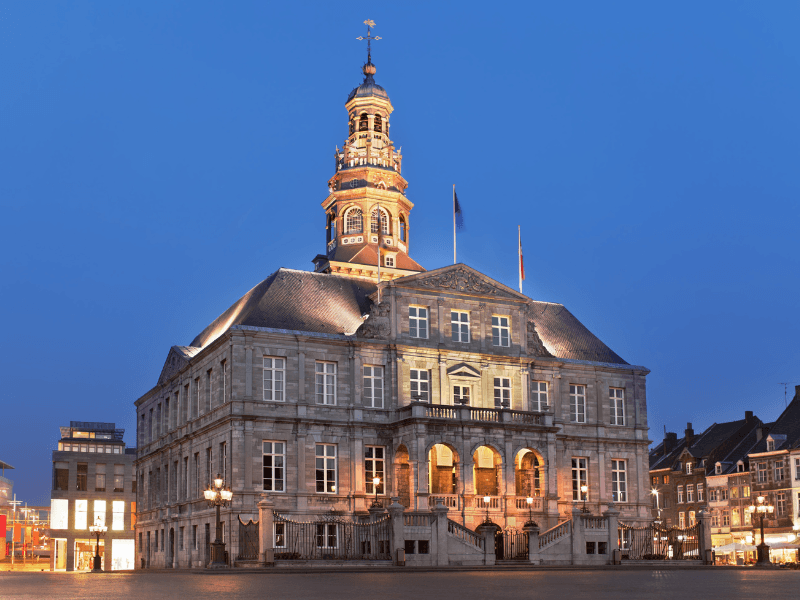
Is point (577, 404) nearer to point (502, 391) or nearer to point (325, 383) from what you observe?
point (502, 391)

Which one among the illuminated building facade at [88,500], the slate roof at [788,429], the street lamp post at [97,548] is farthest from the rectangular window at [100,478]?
the slate roof at [788,429]

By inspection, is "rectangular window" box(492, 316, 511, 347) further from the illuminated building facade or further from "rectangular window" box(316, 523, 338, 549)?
the illuminated building facade

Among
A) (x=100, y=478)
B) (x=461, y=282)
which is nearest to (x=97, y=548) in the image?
(x=461, y=282)

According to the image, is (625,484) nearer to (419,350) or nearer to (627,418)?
(627,418)

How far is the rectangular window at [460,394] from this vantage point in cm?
5519

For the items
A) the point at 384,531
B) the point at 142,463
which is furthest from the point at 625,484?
the point at 142,463

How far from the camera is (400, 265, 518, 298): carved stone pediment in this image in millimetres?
55875

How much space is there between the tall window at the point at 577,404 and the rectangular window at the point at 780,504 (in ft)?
107

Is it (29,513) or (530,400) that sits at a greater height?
(530,400)

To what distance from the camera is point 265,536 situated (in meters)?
41.2

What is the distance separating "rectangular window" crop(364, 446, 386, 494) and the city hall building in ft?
0.35

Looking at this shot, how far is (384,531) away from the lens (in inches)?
1725

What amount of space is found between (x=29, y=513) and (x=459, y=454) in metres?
133

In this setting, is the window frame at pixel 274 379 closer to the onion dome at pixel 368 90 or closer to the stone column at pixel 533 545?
the stone column at pixel 533 545
